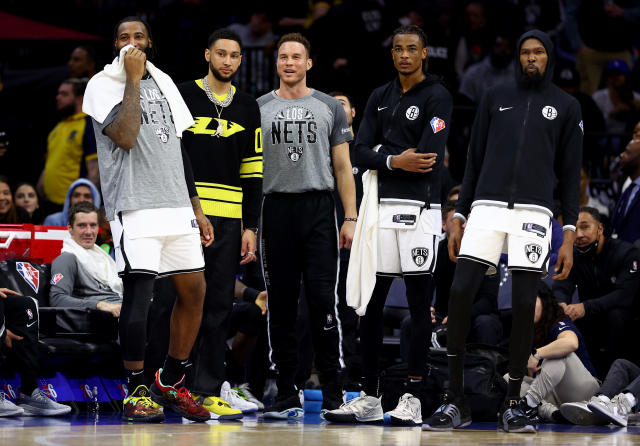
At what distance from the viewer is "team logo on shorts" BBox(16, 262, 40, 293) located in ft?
23.2

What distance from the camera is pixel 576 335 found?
7098mm

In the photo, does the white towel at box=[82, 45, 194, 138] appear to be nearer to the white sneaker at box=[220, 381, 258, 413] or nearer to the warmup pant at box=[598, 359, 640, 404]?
the white sneaker at box=[220, 381, 258, 413]

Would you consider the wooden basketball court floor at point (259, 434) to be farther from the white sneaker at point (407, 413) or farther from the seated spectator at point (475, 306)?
the seated spectator at point (475, 306)

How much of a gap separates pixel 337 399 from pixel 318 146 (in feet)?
5.04

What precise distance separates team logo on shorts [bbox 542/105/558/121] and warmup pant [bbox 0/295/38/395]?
3.33m

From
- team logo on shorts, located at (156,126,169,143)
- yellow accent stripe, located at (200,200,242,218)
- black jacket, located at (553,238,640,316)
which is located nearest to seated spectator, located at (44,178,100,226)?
yellow accent stripe, located at (200,200,242,218)

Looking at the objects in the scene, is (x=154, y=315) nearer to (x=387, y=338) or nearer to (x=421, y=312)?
(x=421, y=312)

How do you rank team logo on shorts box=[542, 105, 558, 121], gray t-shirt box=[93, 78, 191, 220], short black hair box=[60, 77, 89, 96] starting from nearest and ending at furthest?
gray t-shirt box=[93, 78, 191, 220]
team logo on shorts box=[542, 105, 558, 121]
short black hair box=[60, 77, 89, 96]

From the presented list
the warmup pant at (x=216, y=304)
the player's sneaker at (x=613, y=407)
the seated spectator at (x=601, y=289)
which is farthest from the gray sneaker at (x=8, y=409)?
the seated spectator at (x=601, y=289)

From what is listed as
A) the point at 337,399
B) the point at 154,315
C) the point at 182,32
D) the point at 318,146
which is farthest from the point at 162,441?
the point at 182,32

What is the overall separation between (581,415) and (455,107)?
197 inches

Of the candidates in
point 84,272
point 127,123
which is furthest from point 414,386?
point 84,272

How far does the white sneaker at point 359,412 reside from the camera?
595 cm

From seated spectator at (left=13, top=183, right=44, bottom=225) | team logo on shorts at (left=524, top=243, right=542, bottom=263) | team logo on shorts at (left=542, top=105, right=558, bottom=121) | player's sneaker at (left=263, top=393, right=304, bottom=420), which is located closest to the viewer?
team logo on shorts at (left=524, top=243, right=542, bottom=263)
